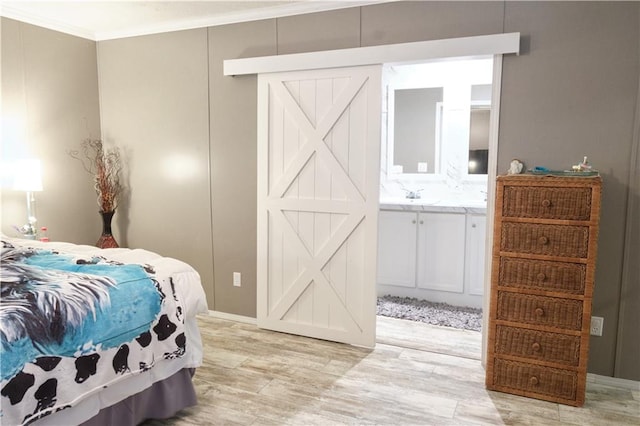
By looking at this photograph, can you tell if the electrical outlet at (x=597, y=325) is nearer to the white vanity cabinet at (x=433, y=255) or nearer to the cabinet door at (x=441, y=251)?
the white vanity cabinet at (x=433, y=255)

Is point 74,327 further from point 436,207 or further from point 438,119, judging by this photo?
point 438,119

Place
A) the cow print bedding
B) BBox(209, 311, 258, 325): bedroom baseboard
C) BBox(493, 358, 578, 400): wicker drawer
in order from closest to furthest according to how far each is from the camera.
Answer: the cow print bedding < BBox(493, 358, 578, 400): wicker drawer < BBox(209, 311, 258, 325): bedroom baseboard

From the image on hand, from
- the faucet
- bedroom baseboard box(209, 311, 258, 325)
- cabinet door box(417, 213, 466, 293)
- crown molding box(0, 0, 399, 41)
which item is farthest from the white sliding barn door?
the faucet

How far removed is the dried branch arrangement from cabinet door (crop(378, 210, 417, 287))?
2.49 m

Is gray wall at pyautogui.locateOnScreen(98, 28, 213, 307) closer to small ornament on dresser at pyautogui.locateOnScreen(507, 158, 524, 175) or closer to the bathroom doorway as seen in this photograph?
the bathroom doorway

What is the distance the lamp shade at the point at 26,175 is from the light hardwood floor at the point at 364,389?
69.5 inches

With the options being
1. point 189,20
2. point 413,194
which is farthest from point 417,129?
point 189,20

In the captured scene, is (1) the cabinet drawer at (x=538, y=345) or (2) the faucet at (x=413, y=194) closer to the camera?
(1) the cabinet drawer at (x=538, y=345)

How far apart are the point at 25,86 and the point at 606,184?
4267mm

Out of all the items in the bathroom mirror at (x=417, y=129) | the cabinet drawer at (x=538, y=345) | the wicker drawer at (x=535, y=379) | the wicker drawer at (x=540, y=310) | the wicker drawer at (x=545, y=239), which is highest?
the bathroom mirror at (x=417, y=129)

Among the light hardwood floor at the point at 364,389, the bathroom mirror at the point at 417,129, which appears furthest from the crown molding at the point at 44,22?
the bathroom mirror at the point at 417,129

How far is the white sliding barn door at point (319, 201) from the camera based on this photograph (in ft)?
10.8

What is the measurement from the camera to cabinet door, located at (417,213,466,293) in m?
4.20

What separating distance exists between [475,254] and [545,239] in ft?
5.34
